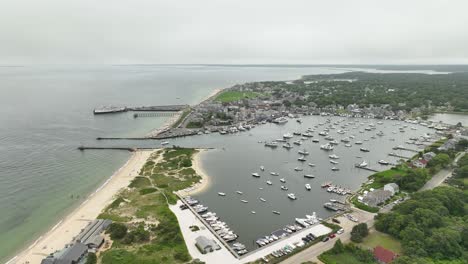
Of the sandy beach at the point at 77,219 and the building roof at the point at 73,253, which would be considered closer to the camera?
the building roof at the point at 73,253

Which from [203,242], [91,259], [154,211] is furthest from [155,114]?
[203,242]

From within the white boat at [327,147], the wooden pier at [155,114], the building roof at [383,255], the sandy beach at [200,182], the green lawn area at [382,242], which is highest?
the wooden pier at [155,114]

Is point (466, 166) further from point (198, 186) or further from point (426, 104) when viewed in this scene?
point (426, 104)

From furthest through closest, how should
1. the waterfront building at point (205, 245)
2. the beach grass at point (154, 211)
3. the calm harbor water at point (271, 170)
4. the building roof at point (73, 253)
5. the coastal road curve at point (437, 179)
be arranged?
the coastal road curve at point (437, 179) < the calm harbor water at point (271, 170) < the waterfront building at point (205, 245) < the beach grass at point (154, 211) < the building roof at point (73, 253)

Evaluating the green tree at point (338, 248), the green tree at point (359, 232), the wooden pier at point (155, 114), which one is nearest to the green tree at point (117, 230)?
the green tree at point (338, 248)

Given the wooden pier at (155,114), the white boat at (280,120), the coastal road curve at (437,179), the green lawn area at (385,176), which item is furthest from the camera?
the wooden pier at (155,114)

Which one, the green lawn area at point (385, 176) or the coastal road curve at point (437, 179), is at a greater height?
the coastal road curve at point (437, 179)

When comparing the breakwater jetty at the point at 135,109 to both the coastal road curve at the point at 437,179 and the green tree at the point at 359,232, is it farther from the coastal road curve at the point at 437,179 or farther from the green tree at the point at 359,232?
the green tree at the point at 359,232
